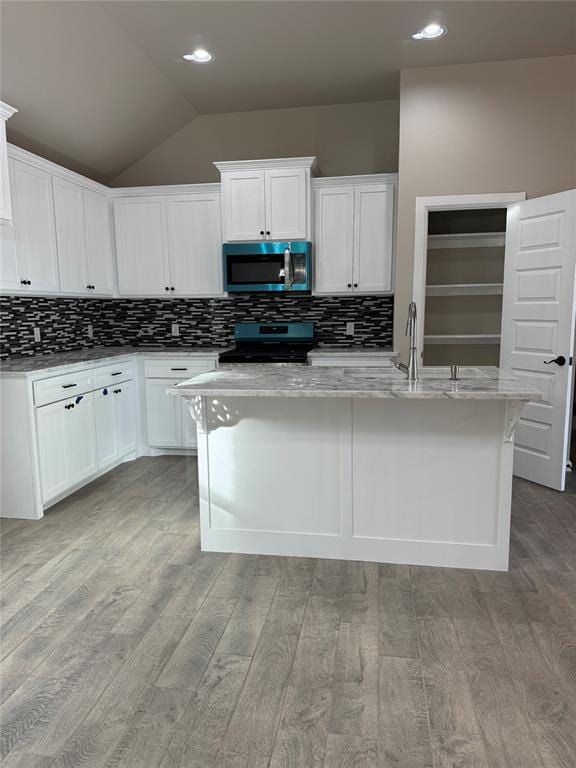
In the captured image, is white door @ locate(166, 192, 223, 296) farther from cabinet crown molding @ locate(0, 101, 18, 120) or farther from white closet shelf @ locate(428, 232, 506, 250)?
white closet shelf @ locate(428, 232, 506, 250)

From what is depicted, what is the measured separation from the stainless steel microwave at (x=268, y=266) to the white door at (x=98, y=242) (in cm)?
110

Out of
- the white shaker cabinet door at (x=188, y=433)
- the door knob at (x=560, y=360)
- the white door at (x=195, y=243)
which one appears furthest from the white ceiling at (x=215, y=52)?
the white shaker cabinet door at (x=188, y=433)

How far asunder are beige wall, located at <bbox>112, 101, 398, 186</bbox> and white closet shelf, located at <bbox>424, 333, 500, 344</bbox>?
1.57 meters

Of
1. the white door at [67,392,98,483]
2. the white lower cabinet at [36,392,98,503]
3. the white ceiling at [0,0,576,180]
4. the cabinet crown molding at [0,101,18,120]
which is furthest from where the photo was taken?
the white door at [67,392,98,483]

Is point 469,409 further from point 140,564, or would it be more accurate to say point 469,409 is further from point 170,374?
point 170,374

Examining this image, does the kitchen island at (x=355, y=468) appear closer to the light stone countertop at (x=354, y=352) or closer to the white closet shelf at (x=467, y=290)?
the light stone countertop at (x=354, y=352)

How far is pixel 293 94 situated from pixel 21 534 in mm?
3917

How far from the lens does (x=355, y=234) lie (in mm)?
4383

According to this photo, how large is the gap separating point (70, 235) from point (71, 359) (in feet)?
3.43

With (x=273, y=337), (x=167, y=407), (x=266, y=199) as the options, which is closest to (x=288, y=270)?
(x=266, y=199)

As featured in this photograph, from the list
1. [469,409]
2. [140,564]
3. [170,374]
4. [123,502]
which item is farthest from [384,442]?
[170,374]

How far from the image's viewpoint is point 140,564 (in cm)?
268

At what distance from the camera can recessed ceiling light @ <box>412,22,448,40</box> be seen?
324 cm

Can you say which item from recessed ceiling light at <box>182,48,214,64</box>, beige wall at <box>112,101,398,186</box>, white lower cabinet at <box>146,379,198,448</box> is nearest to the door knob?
beige wall at <box>112,101,398,186</box>
